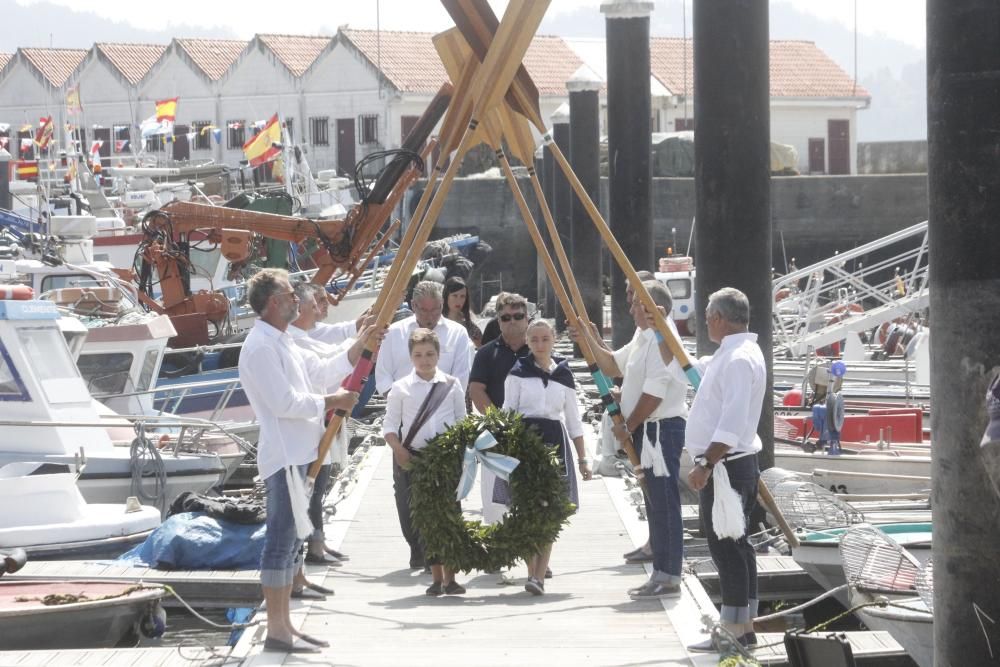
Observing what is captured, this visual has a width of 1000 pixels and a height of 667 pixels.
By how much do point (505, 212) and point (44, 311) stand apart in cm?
2943

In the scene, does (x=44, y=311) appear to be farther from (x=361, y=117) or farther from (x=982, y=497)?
(x=361, y=117)

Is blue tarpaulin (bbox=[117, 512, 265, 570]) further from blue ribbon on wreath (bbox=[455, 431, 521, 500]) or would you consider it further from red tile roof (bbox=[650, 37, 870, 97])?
red tile roof (bbox=[650, 37, 870, 97])

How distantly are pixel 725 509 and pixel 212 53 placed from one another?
54.8m

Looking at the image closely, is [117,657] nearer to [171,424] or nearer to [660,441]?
[660,441]

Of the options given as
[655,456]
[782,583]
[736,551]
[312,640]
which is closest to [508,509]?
[655,456]

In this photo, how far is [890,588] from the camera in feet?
25.0

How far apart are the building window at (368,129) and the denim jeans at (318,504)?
43842 mm

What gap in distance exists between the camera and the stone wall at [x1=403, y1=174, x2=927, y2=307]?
41.6m

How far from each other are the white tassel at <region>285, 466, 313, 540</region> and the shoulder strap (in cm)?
147

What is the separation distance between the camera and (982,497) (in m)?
5.20

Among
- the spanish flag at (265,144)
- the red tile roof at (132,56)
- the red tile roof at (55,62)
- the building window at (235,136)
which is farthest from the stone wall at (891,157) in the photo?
the red tile roof at (55,62)

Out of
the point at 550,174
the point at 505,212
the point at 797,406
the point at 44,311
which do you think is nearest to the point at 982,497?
the point at 44,311

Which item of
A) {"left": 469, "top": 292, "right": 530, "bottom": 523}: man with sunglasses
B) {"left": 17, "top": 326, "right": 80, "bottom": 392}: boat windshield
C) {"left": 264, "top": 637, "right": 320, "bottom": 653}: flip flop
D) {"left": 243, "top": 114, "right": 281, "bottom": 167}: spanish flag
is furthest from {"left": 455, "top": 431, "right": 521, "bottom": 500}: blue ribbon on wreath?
{"left": 243, "top": 114, "right": 281, "bottom": 167}: spanish flag

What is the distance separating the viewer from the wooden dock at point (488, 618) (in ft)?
22.1
